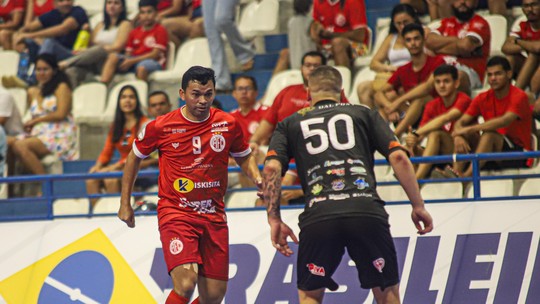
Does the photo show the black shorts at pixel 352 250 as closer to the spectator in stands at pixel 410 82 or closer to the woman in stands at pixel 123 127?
the spectator in stands at pixel 410 82

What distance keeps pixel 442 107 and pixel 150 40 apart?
4.91 m

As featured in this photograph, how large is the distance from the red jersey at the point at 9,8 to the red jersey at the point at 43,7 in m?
0.34

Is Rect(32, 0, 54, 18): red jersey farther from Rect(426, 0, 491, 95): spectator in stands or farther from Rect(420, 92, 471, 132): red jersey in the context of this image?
Rect(420, 92, 471, 132): red jersey

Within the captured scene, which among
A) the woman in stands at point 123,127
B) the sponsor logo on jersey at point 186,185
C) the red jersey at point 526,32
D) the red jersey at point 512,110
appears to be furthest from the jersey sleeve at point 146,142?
the red jersey at point 526,32

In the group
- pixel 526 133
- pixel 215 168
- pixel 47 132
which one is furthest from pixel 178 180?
pixel 47 132

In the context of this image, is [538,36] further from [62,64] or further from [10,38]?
[10,38]

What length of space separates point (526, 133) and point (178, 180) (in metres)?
3.96

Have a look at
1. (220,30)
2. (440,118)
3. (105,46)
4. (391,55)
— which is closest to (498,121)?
(440,118)

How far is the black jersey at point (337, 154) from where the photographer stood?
664 centimetres

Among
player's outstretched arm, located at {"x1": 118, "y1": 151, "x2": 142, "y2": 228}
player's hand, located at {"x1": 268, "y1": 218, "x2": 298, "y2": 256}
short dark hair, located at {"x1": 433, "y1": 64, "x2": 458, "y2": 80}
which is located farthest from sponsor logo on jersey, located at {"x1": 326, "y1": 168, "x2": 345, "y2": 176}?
short dark hair, located at {"x1": 433, "y1": 64, "x2": 458, "y2": 80}

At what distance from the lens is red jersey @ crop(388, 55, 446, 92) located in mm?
11156

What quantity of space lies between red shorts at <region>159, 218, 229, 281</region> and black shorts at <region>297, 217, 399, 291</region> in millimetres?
1422

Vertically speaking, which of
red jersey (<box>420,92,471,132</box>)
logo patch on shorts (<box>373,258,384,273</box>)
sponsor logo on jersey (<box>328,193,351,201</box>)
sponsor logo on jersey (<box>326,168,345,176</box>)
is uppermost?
sponsor logo on jersey (<box>326,168,345,176</box>)

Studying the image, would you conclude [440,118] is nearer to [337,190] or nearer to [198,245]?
[198,245]
